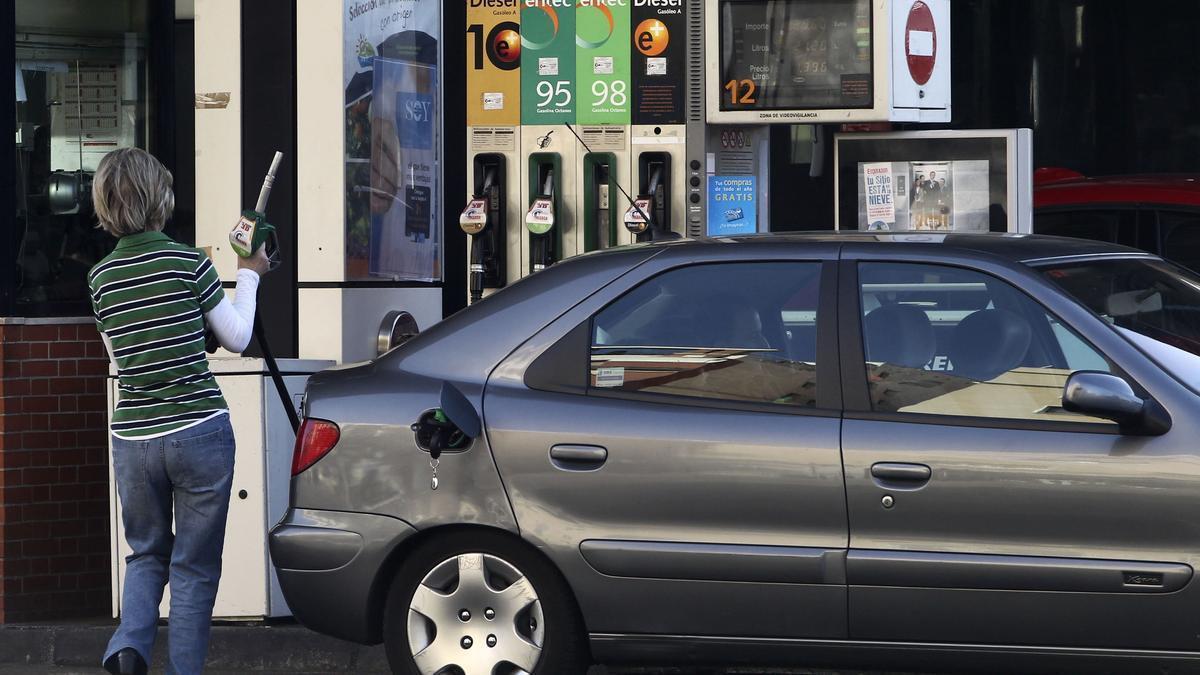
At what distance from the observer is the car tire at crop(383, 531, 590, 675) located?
17.8 feet

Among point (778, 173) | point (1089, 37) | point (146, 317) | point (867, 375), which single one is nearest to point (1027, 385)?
point (867, 375)

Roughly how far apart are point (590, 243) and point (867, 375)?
340 cm

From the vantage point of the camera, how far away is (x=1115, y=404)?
16.1 feet

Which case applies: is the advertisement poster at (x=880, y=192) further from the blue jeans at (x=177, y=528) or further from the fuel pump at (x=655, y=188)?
the blue jeans at (x=177, y=528)

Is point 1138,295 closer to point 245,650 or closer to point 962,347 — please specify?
point 962,347

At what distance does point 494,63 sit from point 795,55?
1456 mm

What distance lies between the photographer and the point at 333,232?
25.1 feet

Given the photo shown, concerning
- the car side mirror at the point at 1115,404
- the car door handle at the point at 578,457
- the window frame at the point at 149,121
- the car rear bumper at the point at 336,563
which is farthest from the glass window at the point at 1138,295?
the window frame at the point at 149,121

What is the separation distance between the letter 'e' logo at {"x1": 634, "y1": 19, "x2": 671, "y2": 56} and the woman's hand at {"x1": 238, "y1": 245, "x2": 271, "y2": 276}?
10.2 ft

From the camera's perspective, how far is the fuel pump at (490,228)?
8.45 metres

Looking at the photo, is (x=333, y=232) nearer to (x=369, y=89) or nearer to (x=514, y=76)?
(x=369, y=89)

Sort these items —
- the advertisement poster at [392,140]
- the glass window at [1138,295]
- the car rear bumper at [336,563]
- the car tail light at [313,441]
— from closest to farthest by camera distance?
the glass window at [1138,295]
the car rear bumper at [336,563]
the car tail light at [313,441]
the advertisement poster at [392,140]

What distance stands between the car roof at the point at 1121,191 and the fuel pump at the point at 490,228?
4007 millimetres

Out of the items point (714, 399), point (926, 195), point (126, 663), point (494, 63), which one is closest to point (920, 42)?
point (926, 195)
